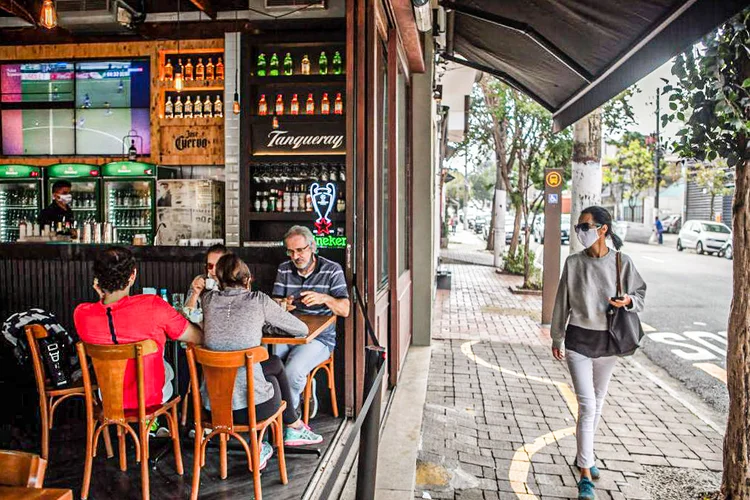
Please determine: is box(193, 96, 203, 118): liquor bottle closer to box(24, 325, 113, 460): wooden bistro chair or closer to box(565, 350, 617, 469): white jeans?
box(24, 325, 113, 460): wooden bistro chair

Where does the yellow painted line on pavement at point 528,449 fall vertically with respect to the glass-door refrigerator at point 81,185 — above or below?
below

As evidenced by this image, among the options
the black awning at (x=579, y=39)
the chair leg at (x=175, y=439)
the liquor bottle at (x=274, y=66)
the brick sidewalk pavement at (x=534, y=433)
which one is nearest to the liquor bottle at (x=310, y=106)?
the liquor bottle at (x=274, y=66)

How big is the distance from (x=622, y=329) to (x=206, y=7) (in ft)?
24.3

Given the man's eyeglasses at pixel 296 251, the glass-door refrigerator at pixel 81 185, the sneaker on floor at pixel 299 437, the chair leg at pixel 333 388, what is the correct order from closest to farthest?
the sneaker on floor at pixel 299 437 → the man's eyeglasses at pixel 296 251 → the chair leg at pixel 333 388 → the glass-door refrigerator at pixel 81 185

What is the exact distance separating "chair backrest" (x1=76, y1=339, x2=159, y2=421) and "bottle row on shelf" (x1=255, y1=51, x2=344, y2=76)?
5.75 metres

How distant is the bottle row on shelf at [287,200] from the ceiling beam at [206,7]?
A: 277 centimetres

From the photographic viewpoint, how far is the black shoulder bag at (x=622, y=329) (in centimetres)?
371

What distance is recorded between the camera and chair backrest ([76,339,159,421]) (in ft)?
10.5

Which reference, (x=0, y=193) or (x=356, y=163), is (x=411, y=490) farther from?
(x=0, y=193)

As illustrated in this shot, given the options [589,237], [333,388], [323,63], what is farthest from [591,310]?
[323,63]

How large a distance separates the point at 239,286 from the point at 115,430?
177 centimetres

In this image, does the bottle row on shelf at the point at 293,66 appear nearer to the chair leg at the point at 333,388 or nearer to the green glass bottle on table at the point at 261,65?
the green glass bottle on table at the point at 261,65

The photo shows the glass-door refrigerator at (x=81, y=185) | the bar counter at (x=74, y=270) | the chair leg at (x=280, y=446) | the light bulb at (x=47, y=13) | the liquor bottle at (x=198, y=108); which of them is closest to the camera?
the chair leg at (x=280, y=446)

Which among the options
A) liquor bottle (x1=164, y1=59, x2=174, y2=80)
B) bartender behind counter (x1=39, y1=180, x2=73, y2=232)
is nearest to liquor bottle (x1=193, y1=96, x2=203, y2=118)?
liquor bottle (x1=164, y1=59, x2=174, y2=80)
